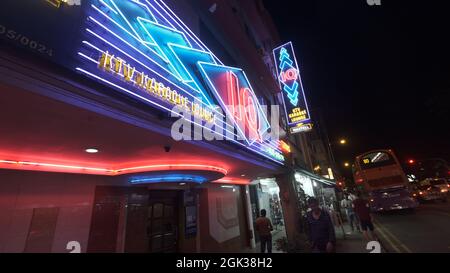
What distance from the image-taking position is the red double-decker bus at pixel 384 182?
49.8 ft

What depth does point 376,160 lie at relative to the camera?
1741cm

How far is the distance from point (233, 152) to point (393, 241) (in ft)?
27.1

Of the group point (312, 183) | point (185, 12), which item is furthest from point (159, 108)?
point (312, 183)

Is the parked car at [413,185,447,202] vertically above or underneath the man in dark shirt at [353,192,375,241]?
above

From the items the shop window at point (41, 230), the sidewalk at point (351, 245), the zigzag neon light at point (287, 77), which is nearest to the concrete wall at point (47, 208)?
the shop window at point (41, 230)

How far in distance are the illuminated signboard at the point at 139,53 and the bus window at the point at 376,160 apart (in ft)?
46.4

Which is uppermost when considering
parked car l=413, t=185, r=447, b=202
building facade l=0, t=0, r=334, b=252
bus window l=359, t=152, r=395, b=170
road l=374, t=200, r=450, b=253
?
bus window l=359, t=152, r=395, b=170

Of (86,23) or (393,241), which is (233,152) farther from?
(393,241)

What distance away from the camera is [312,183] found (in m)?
21.7

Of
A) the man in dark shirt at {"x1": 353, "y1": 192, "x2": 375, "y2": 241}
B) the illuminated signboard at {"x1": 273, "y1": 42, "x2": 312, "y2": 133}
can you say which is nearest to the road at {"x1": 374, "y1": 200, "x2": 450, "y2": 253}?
the man in dark shirt at {"x1": 353, "y1": 192, "x2": 375, "y2": 241}

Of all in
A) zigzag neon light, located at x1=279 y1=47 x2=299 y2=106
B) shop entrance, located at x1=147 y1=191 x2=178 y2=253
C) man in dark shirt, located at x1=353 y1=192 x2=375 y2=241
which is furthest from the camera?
zigzag neon light, located at x1=279 y1=47 x2=299 y2=106

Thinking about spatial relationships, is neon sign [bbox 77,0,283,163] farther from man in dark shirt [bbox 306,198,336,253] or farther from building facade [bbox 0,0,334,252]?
man in dark shirt [bbox 306,198,336,253]

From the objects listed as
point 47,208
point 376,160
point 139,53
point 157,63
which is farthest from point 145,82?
point 376,160

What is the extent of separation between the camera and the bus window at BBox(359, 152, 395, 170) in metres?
17.0
